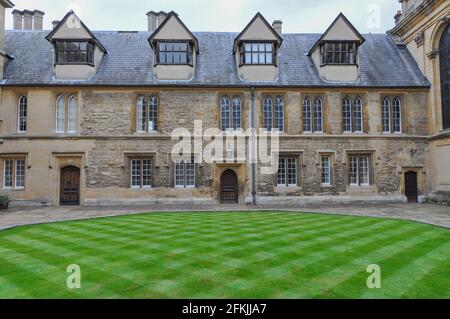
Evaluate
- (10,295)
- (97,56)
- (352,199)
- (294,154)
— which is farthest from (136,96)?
(10,295)

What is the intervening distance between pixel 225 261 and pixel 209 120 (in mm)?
15261

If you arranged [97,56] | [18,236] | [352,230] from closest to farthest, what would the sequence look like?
[18,236] → [352,230] → [97,56]

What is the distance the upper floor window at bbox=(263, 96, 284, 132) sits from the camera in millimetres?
21688

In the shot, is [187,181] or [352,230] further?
[187,181]

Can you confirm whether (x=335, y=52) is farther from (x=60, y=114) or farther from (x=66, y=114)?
(x=60, y=114)

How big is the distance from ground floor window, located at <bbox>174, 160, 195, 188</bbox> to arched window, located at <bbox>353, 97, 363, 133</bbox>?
37.1 feet

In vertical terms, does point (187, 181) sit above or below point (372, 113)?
below

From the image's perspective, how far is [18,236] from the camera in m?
9.90

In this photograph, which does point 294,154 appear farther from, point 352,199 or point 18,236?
point 18,236

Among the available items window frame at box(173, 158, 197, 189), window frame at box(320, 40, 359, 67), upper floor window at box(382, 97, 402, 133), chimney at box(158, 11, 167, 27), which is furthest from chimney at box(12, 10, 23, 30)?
upper floor window at box(382, 97, 402, 133)

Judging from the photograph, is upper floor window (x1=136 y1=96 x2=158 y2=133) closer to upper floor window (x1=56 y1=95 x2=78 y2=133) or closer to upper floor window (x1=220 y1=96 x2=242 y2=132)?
upper floor window (x1=56 y1=95 x2=78 y2=133)

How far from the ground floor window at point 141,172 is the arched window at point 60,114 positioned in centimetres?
506
